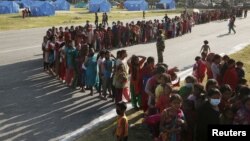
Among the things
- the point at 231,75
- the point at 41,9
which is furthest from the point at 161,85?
the point at 41,9

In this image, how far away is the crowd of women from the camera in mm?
6684

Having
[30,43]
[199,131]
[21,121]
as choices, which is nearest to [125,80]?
[21,121]

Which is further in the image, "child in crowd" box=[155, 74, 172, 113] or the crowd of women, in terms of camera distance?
"child in crowd" box=[155, 74, 172, 113]

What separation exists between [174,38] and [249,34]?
7.80 meters

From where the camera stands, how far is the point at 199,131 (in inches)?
271

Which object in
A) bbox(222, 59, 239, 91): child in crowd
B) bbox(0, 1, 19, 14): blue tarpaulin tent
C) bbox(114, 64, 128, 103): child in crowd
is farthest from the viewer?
bbox(0, 1, 19, 14): blue tarpaulin tent

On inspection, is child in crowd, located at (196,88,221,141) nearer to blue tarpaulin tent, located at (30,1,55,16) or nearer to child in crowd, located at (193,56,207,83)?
child in crowd, located at (193,56,207,83)

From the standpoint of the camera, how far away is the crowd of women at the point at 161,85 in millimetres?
6684

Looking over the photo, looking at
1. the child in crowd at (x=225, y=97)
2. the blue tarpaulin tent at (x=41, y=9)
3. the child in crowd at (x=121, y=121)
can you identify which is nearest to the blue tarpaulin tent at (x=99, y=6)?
the blue tarpaulin tent at (x=41, y=9)

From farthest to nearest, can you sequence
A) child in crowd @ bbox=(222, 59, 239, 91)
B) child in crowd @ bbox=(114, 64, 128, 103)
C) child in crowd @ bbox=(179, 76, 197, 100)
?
child in crowd @ bbox=(114, 64, 128, 103)
child in crowd @ bbox=(222, 59, 239, 91)
child in crowd @ bbox=(179, 76, 197, 100)

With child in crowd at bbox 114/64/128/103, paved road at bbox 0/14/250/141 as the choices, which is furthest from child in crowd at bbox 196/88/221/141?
child in crowd at bbox 114/64/128/103

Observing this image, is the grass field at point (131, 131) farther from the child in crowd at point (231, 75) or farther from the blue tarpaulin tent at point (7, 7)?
the blue tarpaulin tent at point (7, 7)

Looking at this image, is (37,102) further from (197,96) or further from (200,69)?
(197,96)

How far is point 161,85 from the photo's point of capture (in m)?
8.12
